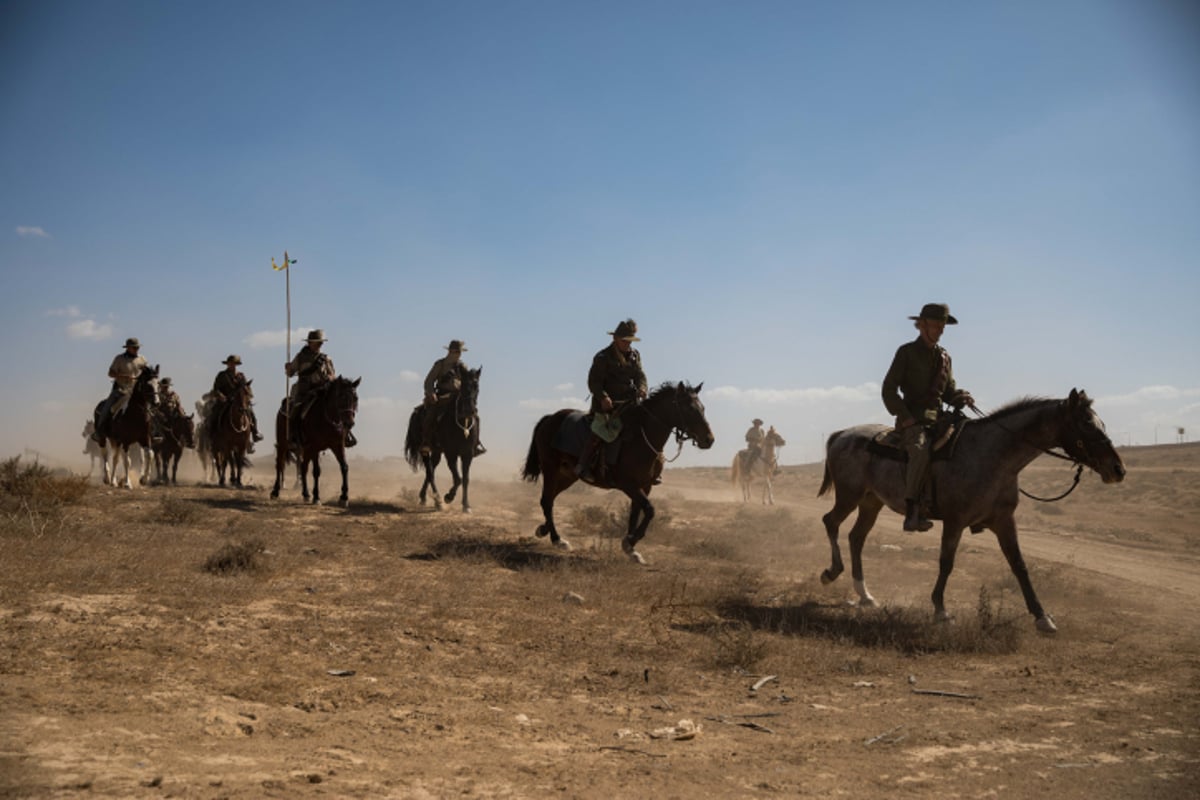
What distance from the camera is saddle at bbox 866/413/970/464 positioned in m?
9.28

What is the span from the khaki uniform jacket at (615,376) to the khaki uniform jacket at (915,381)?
411 cm

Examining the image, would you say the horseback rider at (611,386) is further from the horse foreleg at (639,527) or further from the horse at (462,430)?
the horse at (462,430)

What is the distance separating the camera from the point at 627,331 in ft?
41.0

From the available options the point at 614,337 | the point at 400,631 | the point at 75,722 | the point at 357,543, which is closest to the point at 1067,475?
the point at 614,337

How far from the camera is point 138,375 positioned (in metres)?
18.0

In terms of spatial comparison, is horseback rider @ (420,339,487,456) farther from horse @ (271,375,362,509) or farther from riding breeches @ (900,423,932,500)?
riding breeches @ (900,423,932,500)

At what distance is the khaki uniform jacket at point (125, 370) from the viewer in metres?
18.1

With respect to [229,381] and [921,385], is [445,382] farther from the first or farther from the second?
[921,385]

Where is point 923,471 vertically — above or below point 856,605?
above

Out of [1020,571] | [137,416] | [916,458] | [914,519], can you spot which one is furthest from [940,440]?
[137,416]

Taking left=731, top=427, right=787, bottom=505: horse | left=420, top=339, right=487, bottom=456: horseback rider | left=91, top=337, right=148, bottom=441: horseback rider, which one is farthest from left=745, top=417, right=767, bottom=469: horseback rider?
left=91, top=337, right=148, bottom=441: horseback rider

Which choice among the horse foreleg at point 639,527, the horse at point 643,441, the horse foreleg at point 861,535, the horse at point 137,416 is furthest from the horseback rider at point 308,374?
the horse foreleg at point 861,535

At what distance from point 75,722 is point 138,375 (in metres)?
15.5

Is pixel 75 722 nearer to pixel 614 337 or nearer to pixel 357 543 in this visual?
pixel 357 543
